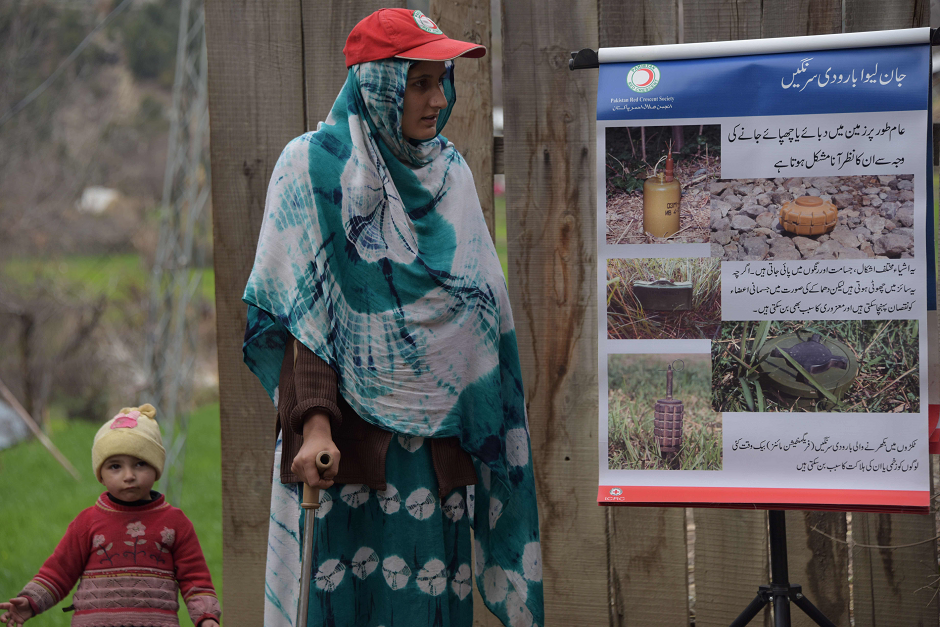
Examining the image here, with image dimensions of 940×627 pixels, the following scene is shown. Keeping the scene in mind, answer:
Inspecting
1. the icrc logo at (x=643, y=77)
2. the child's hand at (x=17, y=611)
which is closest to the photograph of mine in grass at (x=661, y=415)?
the icrc logo at (x=643, y=77)

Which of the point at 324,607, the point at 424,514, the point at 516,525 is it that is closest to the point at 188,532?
the point at 324,607

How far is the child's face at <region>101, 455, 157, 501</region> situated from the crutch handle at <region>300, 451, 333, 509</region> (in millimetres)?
632

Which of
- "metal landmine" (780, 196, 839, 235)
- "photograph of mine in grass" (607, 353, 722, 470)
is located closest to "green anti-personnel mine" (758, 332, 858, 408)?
"photograph of mine in grass" (607, 353, 722, 470)

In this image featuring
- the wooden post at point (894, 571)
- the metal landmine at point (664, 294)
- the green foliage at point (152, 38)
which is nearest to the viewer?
the metal landmine at point (664, 294)

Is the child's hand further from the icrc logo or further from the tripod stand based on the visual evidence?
the icrc logo

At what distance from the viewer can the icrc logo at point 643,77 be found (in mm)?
2256

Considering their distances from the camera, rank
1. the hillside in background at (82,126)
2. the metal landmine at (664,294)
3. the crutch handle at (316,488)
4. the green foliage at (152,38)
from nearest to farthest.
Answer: the crutch handle at (316,488) → the metal landmine at (664,294) → the hillside in background at (82,126) → the green foliage at (152,38)

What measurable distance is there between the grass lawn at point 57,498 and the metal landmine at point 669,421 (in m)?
2.44

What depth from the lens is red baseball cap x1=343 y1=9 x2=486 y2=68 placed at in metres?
1.87

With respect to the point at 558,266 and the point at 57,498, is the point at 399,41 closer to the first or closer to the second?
the point at 558,266

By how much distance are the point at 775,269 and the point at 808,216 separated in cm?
16

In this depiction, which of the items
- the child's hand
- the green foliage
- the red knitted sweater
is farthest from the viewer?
the green foliage

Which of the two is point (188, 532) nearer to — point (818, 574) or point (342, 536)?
point (342, 536)

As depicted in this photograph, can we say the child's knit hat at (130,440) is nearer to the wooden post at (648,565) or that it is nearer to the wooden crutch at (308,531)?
the wooden crutch at (308,531)
